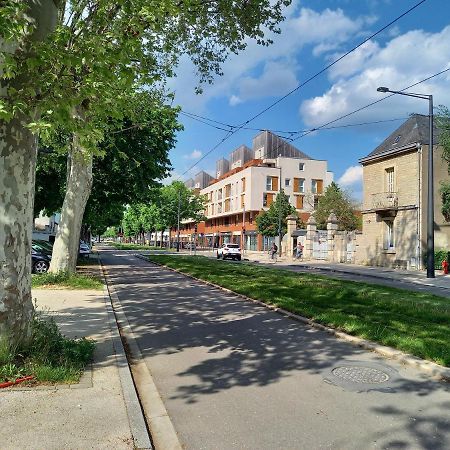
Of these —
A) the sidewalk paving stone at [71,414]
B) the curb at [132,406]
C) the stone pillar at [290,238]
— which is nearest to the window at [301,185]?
the stone pillar at [290,238]

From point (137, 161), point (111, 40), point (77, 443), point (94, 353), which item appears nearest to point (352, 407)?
point (77, 443)

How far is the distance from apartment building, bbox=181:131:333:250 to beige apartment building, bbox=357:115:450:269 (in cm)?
2934

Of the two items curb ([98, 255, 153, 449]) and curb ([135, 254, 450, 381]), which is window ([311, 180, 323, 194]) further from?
curb ([98, 255, 153, 449])

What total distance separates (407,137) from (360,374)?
98.3 ft

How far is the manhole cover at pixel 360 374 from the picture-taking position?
592cm

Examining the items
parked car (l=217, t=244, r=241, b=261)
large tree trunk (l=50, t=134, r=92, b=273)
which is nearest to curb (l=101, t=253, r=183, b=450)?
large tree trunk (l=50, t=134, r=92, b=273)

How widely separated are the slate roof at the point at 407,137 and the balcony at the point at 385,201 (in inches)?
110

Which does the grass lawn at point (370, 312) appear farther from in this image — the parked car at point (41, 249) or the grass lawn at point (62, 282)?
the parked car at point (41, 249)

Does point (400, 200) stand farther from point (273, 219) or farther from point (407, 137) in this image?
point (273, 219)

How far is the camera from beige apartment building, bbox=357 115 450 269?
100 feet

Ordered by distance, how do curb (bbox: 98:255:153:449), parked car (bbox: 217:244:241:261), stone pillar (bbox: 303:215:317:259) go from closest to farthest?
curb (bbox: 98:255:153:449)
stone pillar (bbox: 303:215:317:259)
parked car (bbox: 217:244:241:261)

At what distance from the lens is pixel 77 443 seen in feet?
12.6

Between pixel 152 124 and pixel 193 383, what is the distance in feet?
64.5

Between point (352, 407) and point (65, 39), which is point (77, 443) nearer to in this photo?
point (352, 407)
